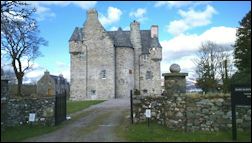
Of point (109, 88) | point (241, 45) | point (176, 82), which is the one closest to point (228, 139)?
point (176, 82)

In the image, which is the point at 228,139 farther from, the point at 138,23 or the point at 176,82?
the point at 138,23

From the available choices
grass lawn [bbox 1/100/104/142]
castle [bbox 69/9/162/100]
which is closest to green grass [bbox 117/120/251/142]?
grass lawn [bbox 1/100/104/142]

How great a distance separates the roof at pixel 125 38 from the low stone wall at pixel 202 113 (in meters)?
39.8

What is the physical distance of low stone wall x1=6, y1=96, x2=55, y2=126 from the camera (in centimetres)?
2097

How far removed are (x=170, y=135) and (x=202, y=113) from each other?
250cm

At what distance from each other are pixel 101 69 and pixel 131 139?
42.0 metres

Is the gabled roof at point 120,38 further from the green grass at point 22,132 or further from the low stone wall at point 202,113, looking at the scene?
the low stone wall at point 202,113

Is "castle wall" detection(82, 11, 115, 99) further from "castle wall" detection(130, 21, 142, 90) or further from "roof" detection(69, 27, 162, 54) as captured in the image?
"castle wall" detection(130, 21, 142, 90)

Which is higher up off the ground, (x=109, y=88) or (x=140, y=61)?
(x=140, y=61)

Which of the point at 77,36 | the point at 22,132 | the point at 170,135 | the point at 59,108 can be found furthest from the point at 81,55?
the point at 170,135

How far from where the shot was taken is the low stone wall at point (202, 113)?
55.6ft

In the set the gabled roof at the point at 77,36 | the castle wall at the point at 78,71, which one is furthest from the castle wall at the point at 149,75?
the gabled roof at the point at 77,36

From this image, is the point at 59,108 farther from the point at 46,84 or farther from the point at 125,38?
the point at 46,84

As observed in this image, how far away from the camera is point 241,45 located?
102ft
